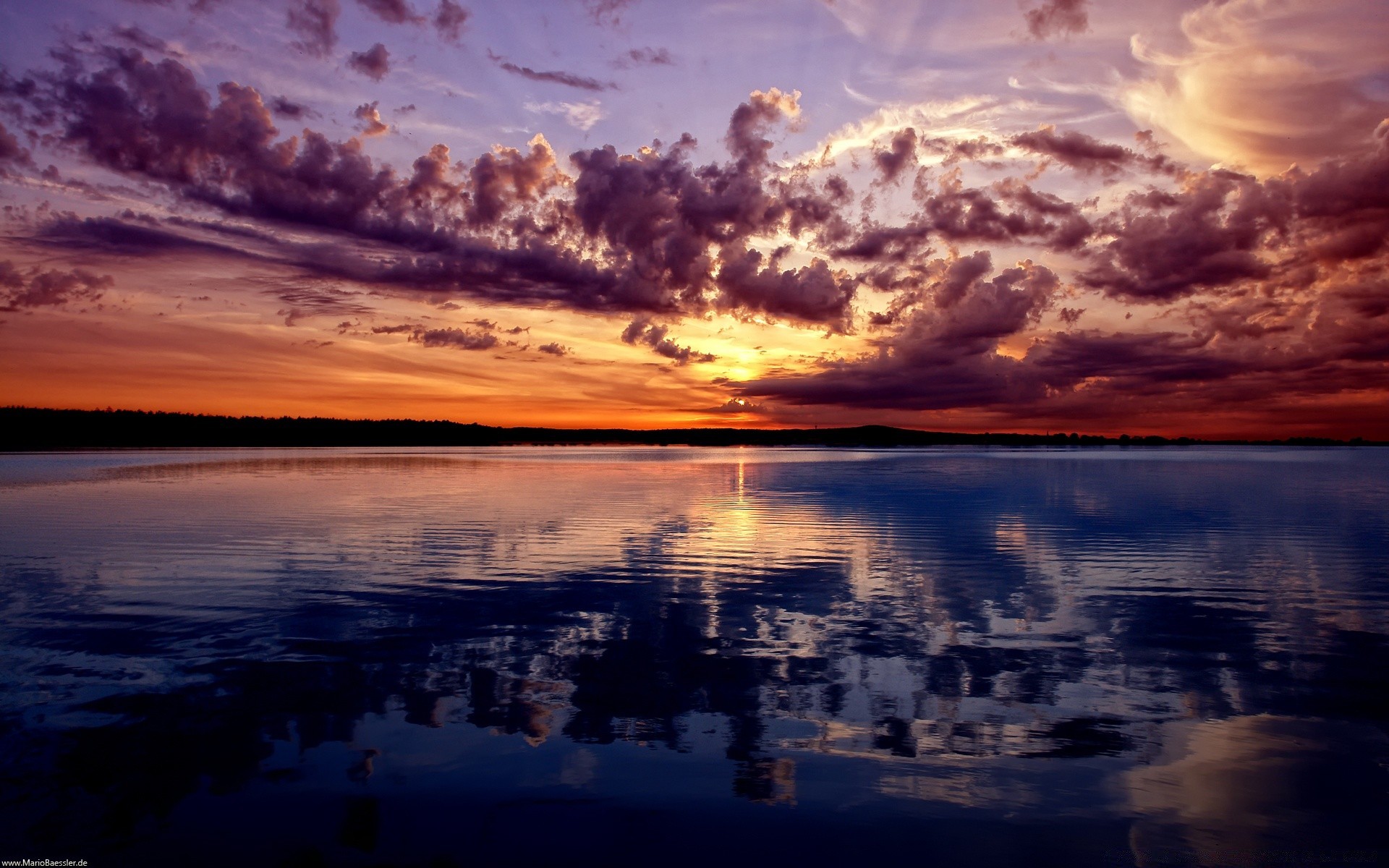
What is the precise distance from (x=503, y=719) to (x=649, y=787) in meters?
2.39

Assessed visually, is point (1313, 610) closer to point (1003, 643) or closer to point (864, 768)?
point (1003, 643)

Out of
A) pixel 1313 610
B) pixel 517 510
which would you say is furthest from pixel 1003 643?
pixel 517 510

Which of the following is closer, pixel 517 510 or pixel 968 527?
pixel 968 527

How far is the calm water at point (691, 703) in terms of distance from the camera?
248 inches

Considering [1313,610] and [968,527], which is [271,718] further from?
[968,527]

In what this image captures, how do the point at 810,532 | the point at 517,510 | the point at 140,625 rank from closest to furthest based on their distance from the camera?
1. the point at 140,625
2. the point at 810,532
3. the point at 517,510

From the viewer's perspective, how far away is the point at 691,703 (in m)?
9.24

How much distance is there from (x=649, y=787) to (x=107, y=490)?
141 ft

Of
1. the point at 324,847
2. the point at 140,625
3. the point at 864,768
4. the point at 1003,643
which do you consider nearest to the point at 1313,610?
the point at 1003,643

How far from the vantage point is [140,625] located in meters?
12.6

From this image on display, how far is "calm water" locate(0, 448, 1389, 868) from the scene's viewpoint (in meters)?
6.31

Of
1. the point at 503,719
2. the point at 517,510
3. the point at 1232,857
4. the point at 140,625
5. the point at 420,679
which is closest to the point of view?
the point at 1232,857

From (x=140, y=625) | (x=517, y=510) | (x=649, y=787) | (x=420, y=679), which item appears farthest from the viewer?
(x=517, y=510)

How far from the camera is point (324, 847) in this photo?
6082 millimetres
